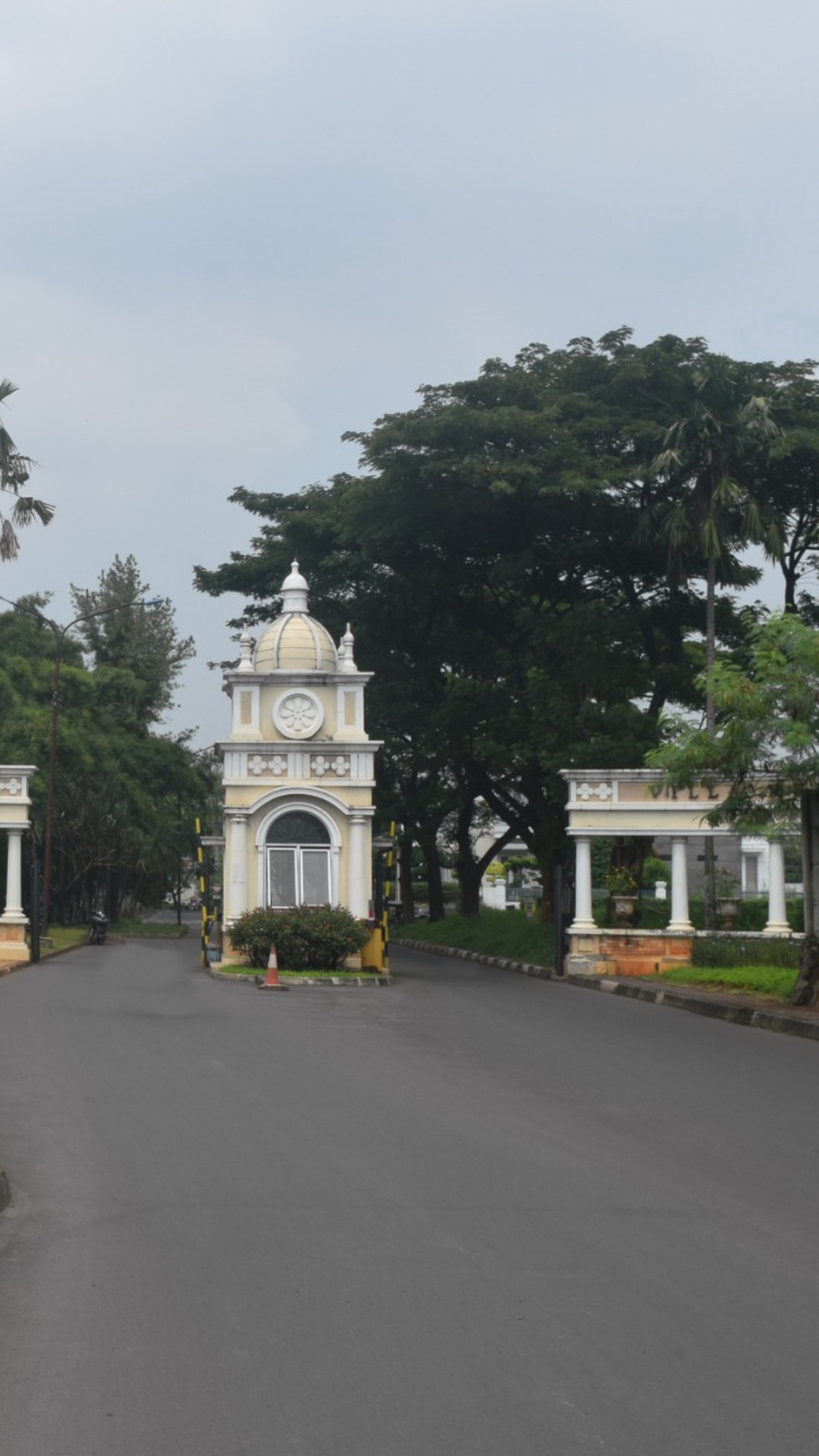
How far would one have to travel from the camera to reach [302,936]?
104 feet

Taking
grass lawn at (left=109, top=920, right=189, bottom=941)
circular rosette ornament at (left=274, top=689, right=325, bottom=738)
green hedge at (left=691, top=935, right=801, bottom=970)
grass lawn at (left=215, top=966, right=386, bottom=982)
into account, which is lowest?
grass lawn at (left=215, top=966, right=386, bottom=982)

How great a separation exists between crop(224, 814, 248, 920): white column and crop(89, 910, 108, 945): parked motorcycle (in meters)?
14.5

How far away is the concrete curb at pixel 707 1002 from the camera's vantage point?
2031 centimetres

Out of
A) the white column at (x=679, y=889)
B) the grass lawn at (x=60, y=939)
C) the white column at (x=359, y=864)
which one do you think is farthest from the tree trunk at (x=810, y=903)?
the grass lawn at (x=60, y=939)

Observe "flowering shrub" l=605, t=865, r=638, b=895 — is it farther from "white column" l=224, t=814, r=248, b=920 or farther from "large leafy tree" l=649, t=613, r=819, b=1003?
"large leafy tree" l=649, t=613, r=819, b=1003

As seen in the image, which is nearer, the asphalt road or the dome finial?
the asphalt road

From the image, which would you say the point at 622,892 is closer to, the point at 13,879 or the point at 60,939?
the point at 13,879

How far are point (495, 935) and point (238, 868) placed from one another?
11893 mm

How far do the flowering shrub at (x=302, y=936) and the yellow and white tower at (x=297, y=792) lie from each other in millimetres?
2006

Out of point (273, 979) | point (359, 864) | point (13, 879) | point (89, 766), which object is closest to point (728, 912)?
point (359, 864)

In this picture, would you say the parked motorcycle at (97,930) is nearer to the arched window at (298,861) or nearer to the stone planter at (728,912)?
the arched window at (298,861)

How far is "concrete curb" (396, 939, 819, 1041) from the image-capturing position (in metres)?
20.3

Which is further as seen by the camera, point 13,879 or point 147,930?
point 147,930

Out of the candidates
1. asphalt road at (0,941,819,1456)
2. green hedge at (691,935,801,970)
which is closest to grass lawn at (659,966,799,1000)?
green hedge at (691,935,801,970)
